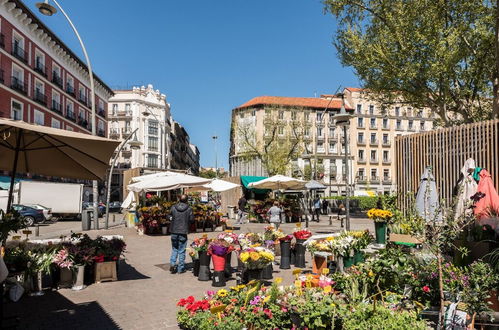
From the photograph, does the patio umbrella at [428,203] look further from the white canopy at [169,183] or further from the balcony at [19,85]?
the balcony at [19,85]

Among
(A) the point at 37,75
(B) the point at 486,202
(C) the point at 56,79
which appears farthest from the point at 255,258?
(C) the point at 56,79

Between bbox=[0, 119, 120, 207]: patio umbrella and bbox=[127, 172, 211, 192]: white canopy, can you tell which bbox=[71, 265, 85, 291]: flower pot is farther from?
bbox=[127, 172, 211, 192]: white canopy

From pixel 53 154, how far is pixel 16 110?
27240 mm

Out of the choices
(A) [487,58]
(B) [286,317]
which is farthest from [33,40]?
(B) [286,317]

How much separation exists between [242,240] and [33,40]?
3357cm

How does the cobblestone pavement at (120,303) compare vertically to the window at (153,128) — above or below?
below

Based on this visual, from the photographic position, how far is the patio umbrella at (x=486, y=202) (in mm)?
5738

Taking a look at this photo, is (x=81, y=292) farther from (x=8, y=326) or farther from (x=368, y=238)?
(x=368, y=238)

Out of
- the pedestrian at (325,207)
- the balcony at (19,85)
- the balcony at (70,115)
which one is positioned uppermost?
the balcony at (19,85)

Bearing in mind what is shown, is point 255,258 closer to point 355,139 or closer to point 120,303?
point 120,303

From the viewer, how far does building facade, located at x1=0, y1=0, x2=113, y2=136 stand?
27.9 meters

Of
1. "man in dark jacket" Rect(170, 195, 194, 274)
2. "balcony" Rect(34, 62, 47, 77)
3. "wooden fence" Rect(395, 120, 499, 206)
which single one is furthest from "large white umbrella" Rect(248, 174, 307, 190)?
"balcony" Rect(34, 62, 47, 77)

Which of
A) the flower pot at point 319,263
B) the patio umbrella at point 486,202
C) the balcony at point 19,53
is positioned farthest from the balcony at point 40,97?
the patio umbrella at point 486,202

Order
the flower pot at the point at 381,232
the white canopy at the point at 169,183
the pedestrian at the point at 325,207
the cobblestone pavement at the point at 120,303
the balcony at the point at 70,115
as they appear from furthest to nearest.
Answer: the balcony at the point at 70,115, the pedestrian at the point at 325,207, the white canopy at the point at 169,183, the flower pot at the point at 381,232, the cobblestone pavement at the point at 120,303
